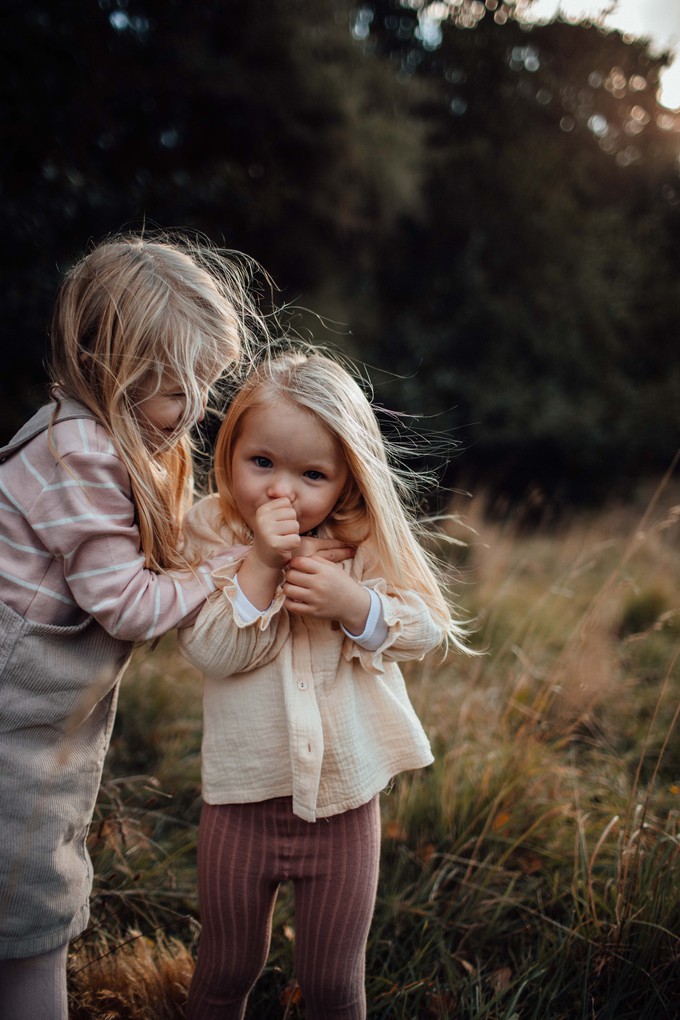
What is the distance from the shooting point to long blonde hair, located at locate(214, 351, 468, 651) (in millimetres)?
1536

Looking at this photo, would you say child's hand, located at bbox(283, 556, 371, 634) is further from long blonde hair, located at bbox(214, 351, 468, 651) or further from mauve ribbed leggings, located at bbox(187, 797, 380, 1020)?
mauve ribbed leggings, located at bbox(187, 797, 380, 1020)

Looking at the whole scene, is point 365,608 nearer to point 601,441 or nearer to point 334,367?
point 334,367

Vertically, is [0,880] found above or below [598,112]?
below

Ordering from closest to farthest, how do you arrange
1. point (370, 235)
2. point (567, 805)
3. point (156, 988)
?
1. point (156, 988)
2. point (567, 805)
3. point (370, 235)

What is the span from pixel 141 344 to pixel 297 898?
3.94 feet

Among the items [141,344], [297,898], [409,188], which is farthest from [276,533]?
[409,188]

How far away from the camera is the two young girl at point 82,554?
139cm

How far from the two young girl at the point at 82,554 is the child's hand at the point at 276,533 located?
147 mm

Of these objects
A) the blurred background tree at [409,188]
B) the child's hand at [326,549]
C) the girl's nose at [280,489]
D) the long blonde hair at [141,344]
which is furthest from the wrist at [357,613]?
the blurred background tree at [409,188]

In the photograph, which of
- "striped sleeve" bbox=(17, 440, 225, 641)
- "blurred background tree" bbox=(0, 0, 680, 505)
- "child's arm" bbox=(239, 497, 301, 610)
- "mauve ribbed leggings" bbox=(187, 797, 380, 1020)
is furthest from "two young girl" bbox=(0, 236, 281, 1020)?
"blurred background tree" bbox=(0, 0, 680, 505)

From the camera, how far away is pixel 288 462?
1527mm

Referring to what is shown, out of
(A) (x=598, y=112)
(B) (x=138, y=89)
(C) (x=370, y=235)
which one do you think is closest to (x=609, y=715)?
(B) (x=138, y=89)

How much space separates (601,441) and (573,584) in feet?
19.9

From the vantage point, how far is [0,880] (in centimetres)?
137
